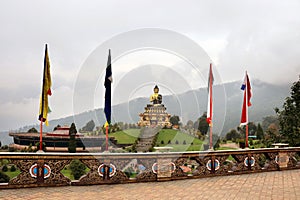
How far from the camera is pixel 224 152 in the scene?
10.3 meters

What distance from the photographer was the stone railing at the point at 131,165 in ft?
26.1

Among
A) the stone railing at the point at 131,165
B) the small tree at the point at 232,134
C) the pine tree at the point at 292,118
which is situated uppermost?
the pine tree at the point at 292,118

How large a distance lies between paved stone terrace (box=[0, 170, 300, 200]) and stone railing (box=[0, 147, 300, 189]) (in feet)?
1.00

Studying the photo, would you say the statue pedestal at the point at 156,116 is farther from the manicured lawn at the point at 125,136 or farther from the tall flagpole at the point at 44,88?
the tall flagpole at the point at 44,88

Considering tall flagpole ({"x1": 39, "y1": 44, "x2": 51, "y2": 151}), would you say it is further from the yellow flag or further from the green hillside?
the green hillside

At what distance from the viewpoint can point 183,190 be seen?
7.90m

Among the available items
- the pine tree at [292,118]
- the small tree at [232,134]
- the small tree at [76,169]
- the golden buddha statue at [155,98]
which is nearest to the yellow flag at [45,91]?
the small tree at [76,169]

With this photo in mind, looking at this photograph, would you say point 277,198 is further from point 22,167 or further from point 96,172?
point 22,167

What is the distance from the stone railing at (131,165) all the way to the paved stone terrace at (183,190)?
305 millimetres

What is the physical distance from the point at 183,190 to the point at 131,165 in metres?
2.26

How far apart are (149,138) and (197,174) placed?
112ft

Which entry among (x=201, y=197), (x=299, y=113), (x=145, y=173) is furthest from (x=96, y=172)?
(x=299, y=113)

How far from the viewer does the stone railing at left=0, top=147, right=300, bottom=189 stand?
26.1 ft

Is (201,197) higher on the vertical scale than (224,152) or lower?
lower
